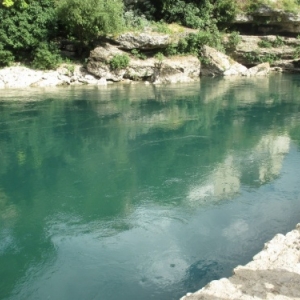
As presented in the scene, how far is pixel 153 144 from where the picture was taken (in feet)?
49.7

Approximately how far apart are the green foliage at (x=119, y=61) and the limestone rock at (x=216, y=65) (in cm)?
699

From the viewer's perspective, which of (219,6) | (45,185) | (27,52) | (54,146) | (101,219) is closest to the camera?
(101,219)

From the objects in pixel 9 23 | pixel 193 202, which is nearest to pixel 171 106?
pixel 193 202

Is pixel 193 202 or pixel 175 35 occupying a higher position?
pixel 175 35

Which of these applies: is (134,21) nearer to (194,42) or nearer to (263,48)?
(194,42)

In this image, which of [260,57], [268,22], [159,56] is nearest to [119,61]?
[159,56]

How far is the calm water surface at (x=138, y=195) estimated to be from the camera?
7391 millimetres

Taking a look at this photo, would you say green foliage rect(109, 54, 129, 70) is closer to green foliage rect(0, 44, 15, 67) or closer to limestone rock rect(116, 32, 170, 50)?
limestone rock rect(116, 32, 170, 50)

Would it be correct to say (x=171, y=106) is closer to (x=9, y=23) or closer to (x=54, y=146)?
(x=54, y=146)

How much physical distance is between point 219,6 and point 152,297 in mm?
33476

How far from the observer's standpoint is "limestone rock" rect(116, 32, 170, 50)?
31.0 meters

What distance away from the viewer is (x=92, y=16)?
2886 cm

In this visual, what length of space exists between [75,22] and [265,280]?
27.1m

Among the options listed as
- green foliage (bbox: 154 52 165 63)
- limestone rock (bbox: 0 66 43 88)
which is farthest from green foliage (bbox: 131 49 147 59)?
limestone rock (bbox: 0 66 43 88)
